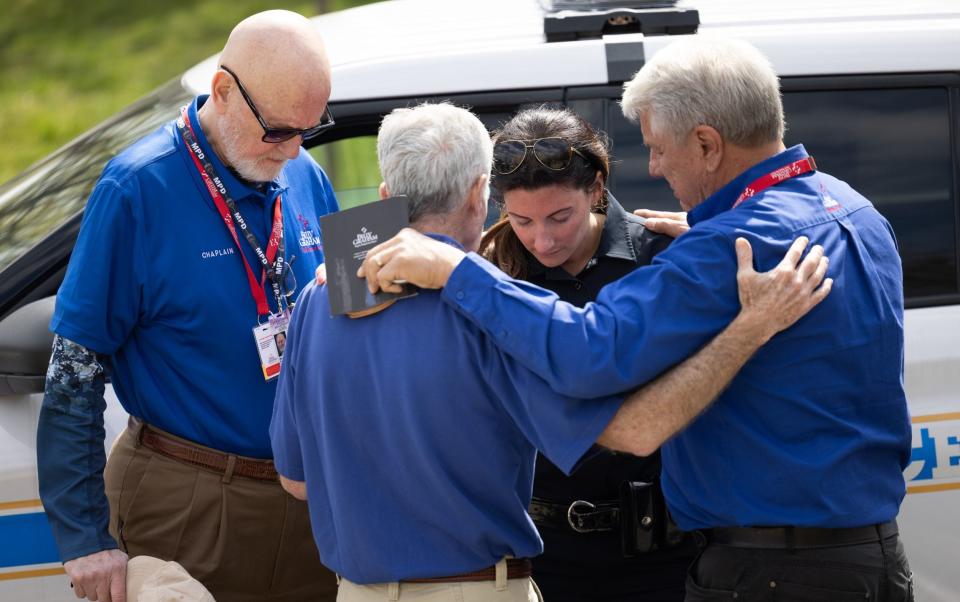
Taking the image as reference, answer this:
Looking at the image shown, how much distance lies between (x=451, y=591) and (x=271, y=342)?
2.72 feet

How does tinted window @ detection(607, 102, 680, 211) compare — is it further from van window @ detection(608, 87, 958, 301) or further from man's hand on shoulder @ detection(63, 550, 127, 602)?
man's hand on shoulder @ detection(63, 550, 127, 602)

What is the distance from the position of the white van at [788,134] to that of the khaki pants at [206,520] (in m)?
0.26

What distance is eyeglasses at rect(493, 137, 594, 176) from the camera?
2.92 m

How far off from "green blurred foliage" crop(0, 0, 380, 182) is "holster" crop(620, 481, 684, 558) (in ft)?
26.7

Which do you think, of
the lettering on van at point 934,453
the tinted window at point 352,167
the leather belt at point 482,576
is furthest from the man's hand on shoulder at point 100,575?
the lettering on van at point 934,453

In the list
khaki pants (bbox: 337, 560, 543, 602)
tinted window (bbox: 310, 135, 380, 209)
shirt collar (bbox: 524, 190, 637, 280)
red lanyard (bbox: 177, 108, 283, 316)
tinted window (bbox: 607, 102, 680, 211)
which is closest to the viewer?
khaki pants (bbox: 337, 560, 543, 602)

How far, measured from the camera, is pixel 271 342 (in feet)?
9.38

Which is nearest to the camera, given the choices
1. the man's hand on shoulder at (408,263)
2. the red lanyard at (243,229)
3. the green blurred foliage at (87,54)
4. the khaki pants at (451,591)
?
the man's hand on shoulder at (408,263)

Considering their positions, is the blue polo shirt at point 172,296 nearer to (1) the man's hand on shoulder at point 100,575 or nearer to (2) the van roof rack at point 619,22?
(1) the man's hand on shoulder at point 100,575

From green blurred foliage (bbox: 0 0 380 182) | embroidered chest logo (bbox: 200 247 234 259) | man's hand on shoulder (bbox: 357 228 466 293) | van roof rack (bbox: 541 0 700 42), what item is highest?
van roof rack (bbox: 541 0 700 42)

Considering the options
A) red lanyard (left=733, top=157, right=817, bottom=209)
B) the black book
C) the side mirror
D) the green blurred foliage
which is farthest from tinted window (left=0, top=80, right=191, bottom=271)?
the green blurred foliage

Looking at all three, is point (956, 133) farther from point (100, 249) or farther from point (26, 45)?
point (26, 45)

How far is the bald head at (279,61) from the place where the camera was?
2783 mm

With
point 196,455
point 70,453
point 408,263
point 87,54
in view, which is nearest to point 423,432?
point 408,263
